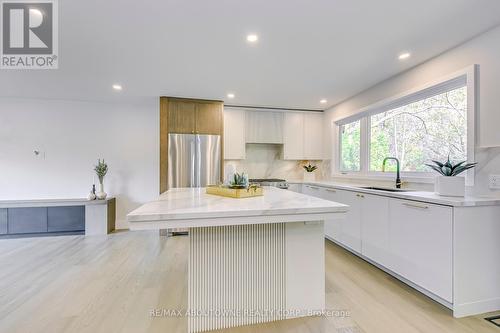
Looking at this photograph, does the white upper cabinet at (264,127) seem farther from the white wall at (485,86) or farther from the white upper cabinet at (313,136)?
the white wall at (485,86)

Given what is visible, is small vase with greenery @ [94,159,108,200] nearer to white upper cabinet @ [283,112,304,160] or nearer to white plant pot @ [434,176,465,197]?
white upper cabinet @ [283,112,304,160]

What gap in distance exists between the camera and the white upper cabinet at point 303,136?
4.38m

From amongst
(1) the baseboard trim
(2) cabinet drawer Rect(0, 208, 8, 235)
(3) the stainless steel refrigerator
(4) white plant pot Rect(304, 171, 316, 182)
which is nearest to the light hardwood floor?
(1) the baseboard trim

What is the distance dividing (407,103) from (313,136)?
186 cm

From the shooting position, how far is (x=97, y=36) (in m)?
2.00

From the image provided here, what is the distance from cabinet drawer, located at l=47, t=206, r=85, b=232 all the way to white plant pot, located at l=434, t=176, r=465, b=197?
4924 millimetres

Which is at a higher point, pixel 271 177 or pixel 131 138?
pixel 131 138

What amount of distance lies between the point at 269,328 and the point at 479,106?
2.54 metres

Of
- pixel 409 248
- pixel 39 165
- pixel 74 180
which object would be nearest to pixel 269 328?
pixel 409 248

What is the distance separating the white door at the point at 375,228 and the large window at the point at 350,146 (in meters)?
1.21

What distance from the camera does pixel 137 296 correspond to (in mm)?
1989

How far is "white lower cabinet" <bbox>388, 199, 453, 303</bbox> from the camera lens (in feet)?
5.66

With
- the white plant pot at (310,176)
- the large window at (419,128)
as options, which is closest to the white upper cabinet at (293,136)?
the white plant pot at (310,176)

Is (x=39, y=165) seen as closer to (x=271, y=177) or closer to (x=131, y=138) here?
(x=131, y=138)
